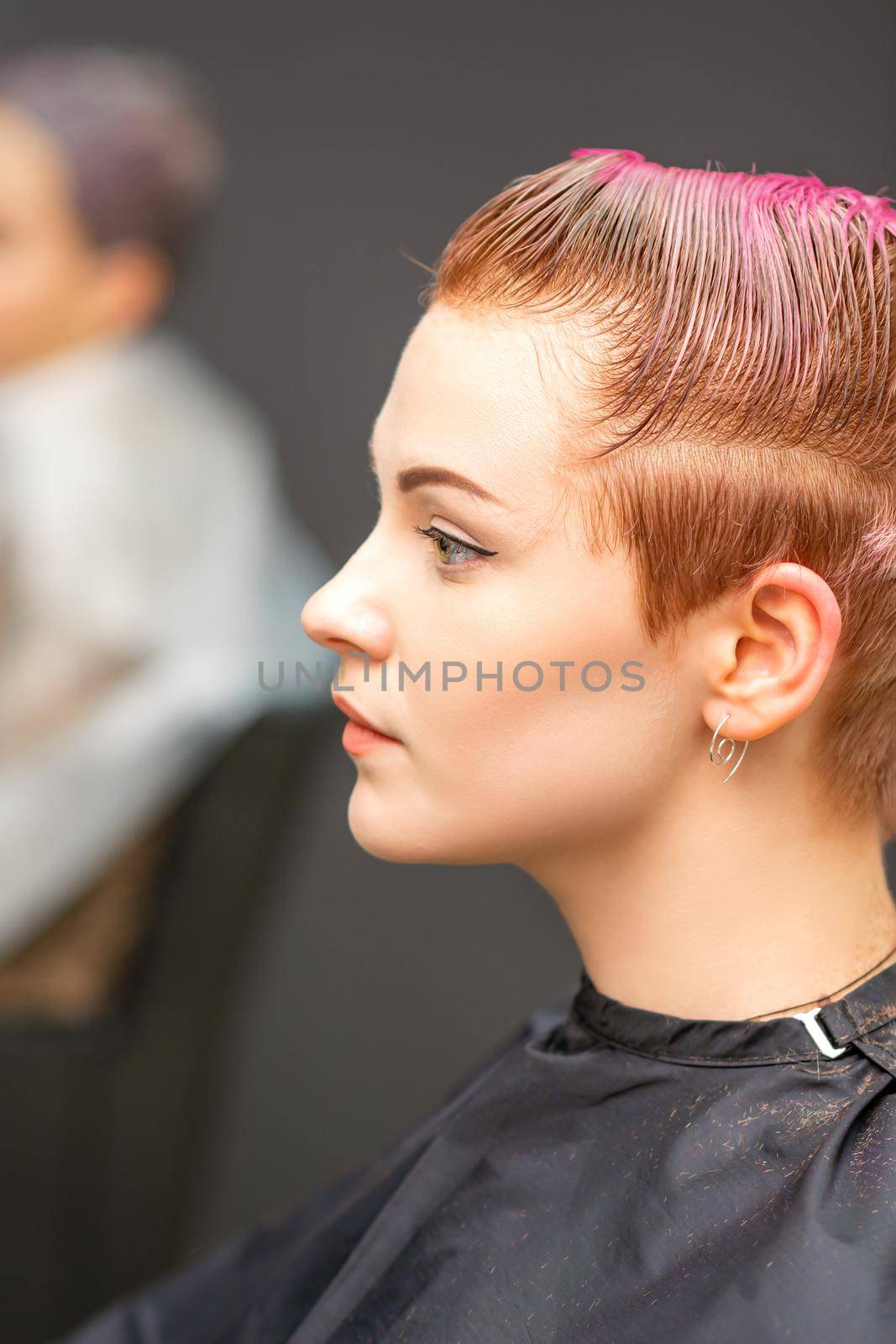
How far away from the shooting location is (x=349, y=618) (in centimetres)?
92

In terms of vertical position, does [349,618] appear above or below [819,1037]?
above

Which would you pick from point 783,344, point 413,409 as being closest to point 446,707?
point 413,409

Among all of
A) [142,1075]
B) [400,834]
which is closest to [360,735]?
[400,834]

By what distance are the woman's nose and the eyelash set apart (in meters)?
0.06

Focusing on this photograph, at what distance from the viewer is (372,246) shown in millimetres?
2168

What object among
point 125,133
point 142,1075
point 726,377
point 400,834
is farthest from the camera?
point 125,133

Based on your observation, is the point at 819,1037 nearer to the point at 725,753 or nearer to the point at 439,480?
the point at 725,753

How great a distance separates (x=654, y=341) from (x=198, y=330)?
5.27 feet

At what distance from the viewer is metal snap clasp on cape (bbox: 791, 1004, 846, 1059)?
2.77 ft

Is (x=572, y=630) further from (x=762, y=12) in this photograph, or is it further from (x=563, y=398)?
(x=762, y=12)

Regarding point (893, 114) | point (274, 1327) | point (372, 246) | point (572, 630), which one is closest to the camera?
point (572, 630)

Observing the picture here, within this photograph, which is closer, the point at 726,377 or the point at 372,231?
the point at 726,377

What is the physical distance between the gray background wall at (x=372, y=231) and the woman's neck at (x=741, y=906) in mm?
1130

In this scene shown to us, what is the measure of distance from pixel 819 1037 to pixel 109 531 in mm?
1619
